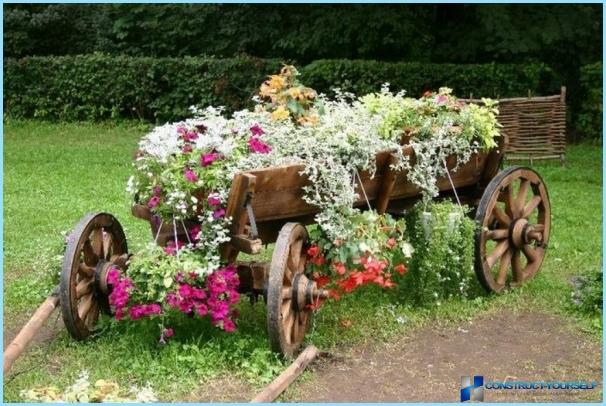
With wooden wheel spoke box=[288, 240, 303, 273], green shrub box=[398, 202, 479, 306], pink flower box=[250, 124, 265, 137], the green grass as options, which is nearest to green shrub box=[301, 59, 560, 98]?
the green grass

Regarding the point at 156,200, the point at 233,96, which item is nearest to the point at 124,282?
the point at 156,200

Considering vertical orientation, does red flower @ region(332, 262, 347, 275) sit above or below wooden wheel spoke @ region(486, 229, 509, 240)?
below

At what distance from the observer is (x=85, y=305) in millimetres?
5156

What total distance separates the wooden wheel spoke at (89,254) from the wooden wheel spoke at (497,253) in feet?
9.36

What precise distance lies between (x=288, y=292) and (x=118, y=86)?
1308 centimetres

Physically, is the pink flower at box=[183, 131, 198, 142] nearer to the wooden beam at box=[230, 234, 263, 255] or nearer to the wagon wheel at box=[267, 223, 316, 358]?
the wooden beam at box=[230, 234, 263, 255]

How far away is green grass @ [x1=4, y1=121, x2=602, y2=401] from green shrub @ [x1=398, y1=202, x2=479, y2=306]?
0.14m

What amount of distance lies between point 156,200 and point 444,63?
12.2m

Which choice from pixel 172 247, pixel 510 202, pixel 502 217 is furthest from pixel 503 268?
pixel 172 247

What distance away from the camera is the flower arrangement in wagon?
4.78 m

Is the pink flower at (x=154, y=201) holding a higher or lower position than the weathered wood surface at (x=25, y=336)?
higher

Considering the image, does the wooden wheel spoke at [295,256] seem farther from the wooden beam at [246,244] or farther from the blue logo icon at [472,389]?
the blue logo icon at [472,389]

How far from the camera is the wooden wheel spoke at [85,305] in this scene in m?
5.11

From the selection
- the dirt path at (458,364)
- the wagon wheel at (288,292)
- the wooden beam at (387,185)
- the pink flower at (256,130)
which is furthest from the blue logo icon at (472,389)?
the pink flower at (256,130)
